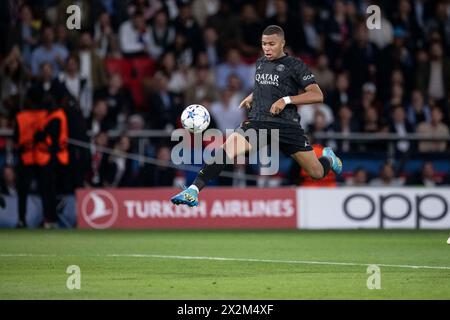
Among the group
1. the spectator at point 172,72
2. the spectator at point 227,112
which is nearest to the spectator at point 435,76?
the spectator at point 227,112

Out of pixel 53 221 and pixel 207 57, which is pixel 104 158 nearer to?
pixel 53 221

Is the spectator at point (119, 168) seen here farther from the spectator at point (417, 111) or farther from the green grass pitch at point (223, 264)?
the spectator at point (417, 111)

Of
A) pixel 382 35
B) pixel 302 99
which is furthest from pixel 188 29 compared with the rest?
pixel 302 99

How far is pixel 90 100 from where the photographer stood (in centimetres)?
2197

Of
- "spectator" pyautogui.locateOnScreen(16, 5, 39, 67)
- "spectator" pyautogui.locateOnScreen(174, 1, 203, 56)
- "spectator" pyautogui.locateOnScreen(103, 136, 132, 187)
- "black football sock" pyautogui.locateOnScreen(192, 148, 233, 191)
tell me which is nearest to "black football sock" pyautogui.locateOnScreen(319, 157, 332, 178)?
"black football sock" pyautogui.locateOnScreen(192, 148, 233, 191)

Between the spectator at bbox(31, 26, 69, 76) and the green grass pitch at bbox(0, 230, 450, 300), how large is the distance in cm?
418

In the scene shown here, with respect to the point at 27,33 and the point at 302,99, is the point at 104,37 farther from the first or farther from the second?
the point at 302,99

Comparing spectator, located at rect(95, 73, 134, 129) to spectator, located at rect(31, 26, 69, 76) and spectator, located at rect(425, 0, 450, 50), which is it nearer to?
spectator, located at rect(31, 26, 69, 76)

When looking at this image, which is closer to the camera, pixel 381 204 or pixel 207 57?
pixel 381 204

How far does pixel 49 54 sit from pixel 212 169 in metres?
9.20

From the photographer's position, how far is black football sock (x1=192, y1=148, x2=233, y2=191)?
528 inches
